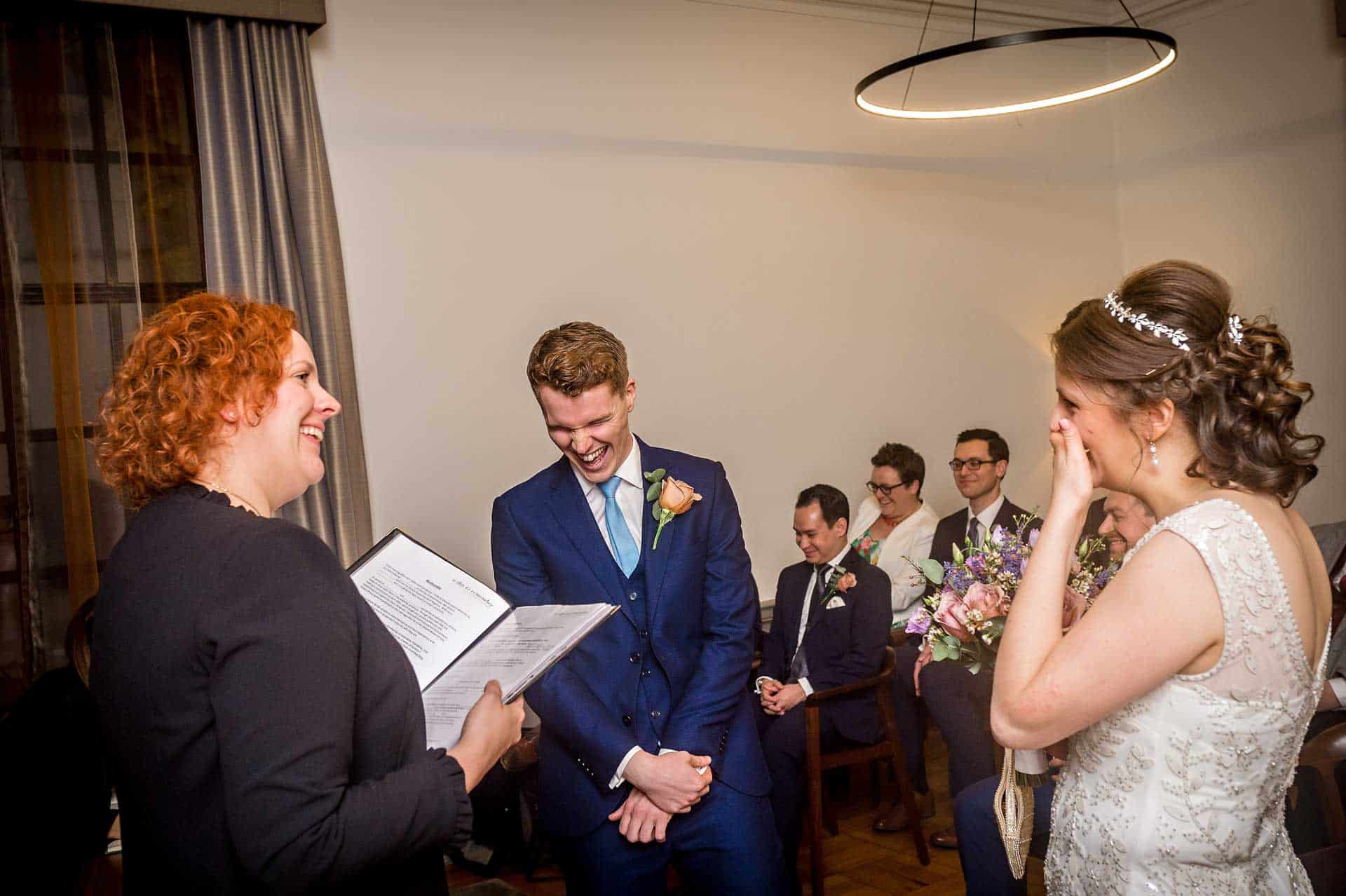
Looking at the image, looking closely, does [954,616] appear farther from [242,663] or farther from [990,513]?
[990,513]

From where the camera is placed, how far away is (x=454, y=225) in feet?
16.0

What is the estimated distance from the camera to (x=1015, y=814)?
A: 227cm

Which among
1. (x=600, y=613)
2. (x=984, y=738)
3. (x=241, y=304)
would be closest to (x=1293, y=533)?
(x=600, y=613)

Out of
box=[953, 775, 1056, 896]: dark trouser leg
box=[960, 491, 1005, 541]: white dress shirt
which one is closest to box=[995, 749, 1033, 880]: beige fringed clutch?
box=[953, 775, 1056, 896]: dark trouser leg

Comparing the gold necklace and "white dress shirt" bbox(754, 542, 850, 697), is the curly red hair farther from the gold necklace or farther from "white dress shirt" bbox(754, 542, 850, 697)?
"white dress shirt" bbox(754, 542, 850, 697)

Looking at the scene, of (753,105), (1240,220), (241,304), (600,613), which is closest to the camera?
(241,304)

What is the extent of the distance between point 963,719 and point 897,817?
59 centimetres

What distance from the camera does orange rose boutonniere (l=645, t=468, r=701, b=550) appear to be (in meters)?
2.66

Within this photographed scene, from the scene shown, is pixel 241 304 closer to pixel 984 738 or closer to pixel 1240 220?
pixel 984 738

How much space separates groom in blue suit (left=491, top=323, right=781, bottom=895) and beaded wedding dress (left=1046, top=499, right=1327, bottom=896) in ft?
2.82

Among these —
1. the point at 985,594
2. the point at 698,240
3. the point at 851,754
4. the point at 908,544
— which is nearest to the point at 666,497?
the point at 985,594

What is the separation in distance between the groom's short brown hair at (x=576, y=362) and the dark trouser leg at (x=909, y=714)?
270cm

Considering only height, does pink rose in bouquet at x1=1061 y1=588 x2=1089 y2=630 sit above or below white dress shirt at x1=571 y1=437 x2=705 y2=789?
below

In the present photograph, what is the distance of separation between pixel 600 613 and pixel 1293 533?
1.18m
